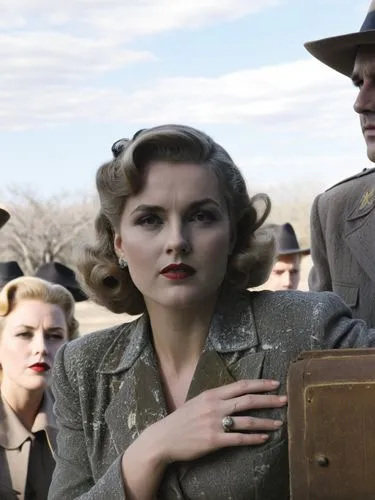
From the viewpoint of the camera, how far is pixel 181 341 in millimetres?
3273

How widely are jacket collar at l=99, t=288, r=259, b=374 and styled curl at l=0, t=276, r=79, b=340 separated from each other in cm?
225

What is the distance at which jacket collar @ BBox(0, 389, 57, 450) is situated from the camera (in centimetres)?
545

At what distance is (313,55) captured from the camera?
399cm

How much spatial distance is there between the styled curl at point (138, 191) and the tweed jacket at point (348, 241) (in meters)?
0.62

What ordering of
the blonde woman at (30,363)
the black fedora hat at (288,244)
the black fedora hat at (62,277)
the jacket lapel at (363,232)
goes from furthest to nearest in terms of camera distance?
the black fedora hat at (288,244) < the black fedora hat at (62,277) < the blonde woman at (30,363) < the jacket lapel at (363,232)

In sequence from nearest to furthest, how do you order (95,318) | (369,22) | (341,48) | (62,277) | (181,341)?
(181,341)
(369,22)
(341,48)
(62,277)
(95,318)

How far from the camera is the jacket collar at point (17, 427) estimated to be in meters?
5.45

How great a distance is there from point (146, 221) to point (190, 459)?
2.08 feet

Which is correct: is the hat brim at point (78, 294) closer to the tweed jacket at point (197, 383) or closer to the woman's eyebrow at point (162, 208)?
the tweed jacket at point (197, 383)

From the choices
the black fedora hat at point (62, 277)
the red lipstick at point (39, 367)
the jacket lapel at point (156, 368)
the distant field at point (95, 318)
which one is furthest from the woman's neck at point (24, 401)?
the distant field at point (95, 318)

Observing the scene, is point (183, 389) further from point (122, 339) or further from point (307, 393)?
point (307, 393)

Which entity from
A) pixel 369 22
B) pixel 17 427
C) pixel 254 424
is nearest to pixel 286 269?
pixel 17 427

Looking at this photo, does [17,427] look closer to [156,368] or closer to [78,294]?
[78,294]

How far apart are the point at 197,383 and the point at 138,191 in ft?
1.75
